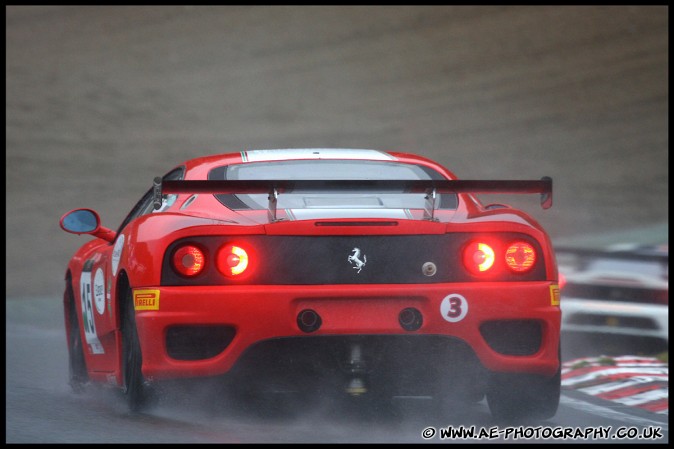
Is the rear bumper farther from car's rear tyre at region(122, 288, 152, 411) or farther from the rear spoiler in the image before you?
the rear spoiler

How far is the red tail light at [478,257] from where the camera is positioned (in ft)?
19.9

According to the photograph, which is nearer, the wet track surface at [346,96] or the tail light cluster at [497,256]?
the tail light cluster at [497,256]

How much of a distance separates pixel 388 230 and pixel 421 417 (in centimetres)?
98

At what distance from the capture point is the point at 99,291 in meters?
7.11

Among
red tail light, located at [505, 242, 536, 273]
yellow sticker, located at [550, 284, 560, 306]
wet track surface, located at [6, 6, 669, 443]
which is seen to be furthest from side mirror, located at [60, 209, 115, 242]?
wet track surface, located at [6, 6, 669, 443]

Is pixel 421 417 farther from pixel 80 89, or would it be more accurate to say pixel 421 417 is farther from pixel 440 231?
pixel 80 89

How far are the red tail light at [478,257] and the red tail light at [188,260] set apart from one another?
1031 mm

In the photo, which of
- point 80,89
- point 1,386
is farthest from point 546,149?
point 1,386

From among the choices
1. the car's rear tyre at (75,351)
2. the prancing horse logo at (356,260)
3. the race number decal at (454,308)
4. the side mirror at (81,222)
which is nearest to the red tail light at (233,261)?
the prancing horse logo at (356,260)

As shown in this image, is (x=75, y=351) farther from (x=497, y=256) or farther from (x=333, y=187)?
(x=497, y=256)

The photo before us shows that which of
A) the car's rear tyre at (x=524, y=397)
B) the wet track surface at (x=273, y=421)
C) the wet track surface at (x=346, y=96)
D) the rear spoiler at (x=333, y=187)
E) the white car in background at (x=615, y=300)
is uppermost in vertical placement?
the wet track surface at (x=346, y=96)

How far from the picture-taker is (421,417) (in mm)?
6574

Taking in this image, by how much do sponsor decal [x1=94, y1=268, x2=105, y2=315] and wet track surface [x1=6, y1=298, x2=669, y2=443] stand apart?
1.42ft

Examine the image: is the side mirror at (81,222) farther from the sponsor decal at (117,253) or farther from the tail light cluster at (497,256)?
the tail light cluster at (497,256)
